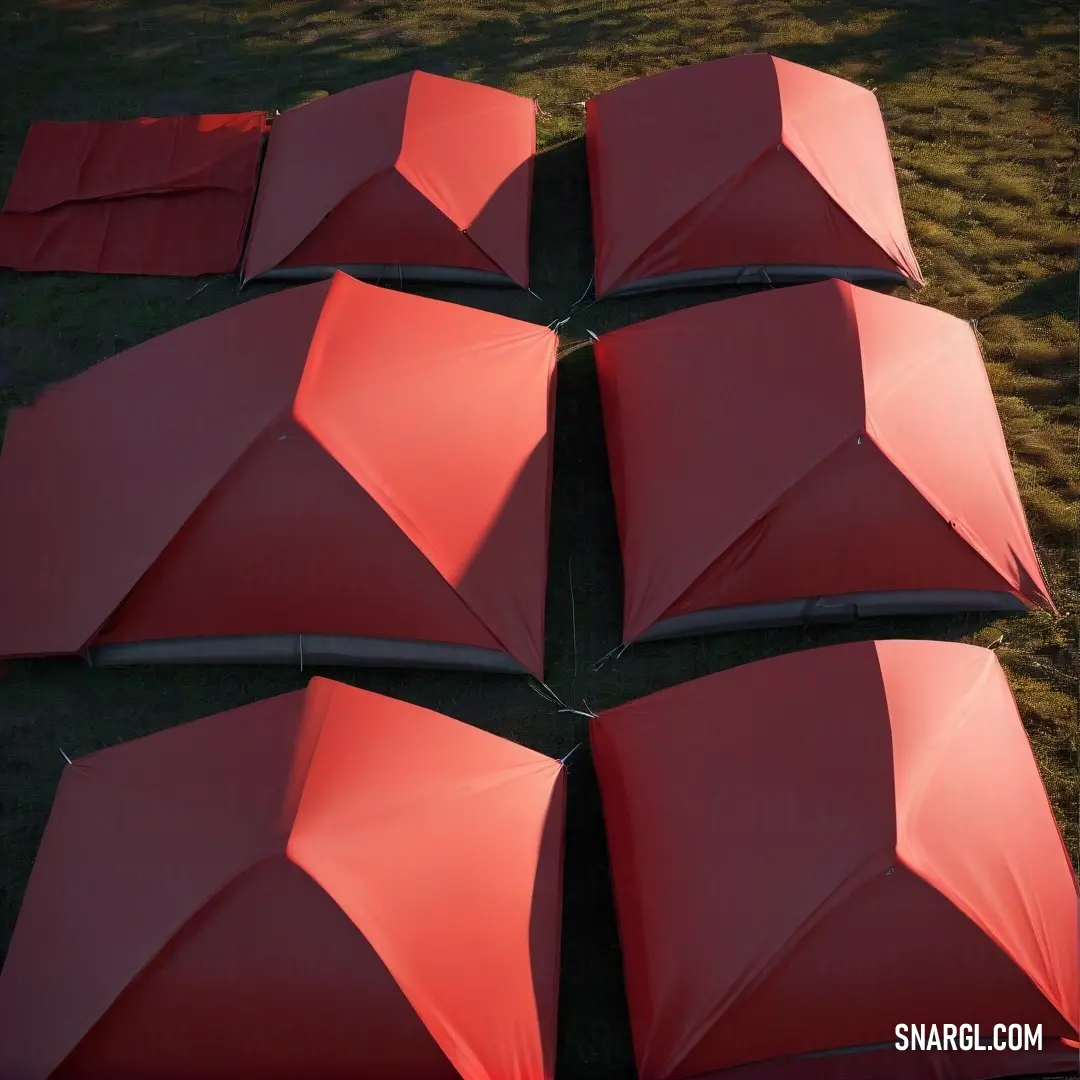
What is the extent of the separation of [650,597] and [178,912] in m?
3.20

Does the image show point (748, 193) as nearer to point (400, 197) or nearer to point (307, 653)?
point (400, 197)

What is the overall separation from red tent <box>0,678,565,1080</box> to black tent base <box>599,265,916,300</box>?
14.6ft

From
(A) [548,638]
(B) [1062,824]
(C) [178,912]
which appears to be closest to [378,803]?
(C) [178,912]

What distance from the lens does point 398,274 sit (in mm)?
8867

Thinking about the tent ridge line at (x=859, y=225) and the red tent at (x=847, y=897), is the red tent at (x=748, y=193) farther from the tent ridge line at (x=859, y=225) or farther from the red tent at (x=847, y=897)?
the red tent at (x=847, y=897)

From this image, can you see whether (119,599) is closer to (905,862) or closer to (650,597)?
(650,597)

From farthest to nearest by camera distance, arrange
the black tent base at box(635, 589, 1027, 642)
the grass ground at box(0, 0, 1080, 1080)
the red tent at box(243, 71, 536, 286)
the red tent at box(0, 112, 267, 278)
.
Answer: the red tent at box(0, 112, 267, 278)
the red tent at box(243, 71, 536, 286)
the black tent base at box(635, 589, 1027, 642)
the grass ground at box(0, 0, 1080, 1080)

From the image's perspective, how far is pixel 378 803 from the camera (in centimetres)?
555

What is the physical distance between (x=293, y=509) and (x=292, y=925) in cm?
245

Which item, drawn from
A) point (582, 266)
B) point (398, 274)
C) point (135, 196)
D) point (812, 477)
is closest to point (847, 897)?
point (812, 477)

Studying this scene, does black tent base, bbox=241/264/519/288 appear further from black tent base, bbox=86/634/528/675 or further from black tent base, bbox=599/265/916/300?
black tent base, bbox=86/634/528/675

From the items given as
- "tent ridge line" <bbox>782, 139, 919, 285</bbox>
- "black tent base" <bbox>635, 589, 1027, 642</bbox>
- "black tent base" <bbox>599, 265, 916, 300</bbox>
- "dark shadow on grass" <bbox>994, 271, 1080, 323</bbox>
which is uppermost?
"tent ridge line" <bbox>782, 139, 919, 285</bbox>

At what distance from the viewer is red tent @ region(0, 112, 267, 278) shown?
915 cm

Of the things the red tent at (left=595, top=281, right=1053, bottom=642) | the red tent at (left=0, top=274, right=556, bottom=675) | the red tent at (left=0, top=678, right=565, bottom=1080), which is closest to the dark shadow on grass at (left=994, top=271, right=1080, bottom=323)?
the red tent at (left=595, top=281, right=1053, bottom=642)
